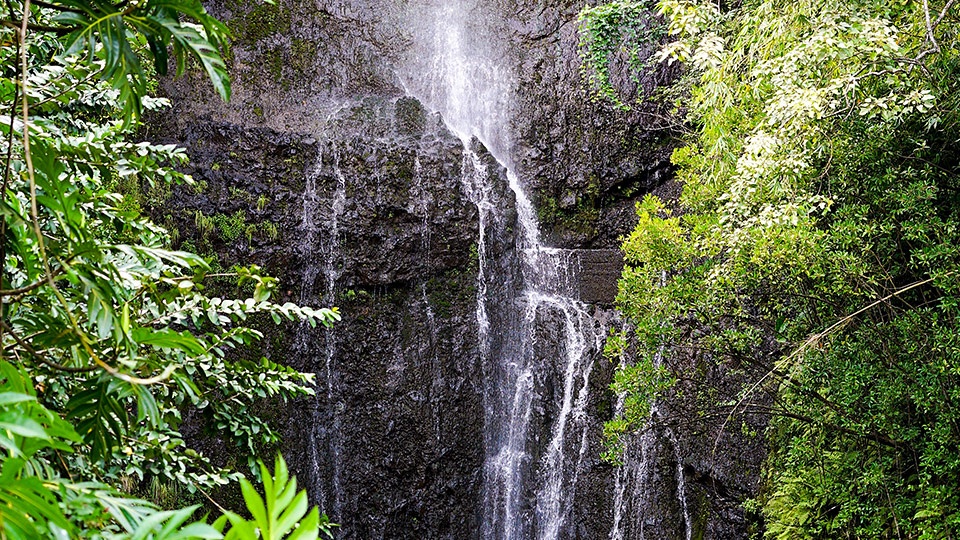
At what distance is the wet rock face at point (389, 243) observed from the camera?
7.12 m

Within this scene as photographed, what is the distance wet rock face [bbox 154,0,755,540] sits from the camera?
7.12 meters

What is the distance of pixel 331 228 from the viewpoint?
7.38 metres

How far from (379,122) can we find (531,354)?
3.43 m

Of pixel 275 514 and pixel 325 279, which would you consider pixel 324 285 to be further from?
pixel 275 514

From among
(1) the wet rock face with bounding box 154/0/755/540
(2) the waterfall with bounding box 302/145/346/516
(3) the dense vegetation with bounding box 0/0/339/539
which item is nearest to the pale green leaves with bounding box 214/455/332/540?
(3) the dense vegetation with bounding box 0/0/339/539

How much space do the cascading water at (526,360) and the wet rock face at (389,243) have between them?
74 millimetres

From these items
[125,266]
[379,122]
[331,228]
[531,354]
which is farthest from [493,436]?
[125,266]

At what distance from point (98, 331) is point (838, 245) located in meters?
3.36

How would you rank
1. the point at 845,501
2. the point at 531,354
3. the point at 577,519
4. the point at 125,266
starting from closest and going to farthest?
the point at 125,266 < the point at 845,501 < the point at 577,519 < the point at 531,354

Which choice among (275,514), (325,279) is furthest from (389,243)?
(275,514)

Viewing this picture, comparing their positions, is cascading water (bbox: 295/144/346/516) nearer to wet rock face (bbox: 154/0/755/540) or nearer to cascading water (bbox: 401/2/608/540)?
wet rock face (bbox: 154/0/755/540)

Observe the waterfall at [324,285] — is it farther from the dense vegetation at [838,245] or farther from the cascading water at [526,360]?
the dense vegetation at [838,245]

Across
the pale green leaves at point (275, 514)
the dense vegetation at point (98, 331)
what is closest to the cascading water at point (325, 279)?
the dense vegetation at point (98, 331)

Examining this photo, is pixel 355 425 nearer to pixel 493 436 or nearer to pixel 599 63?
pixel 493 436
